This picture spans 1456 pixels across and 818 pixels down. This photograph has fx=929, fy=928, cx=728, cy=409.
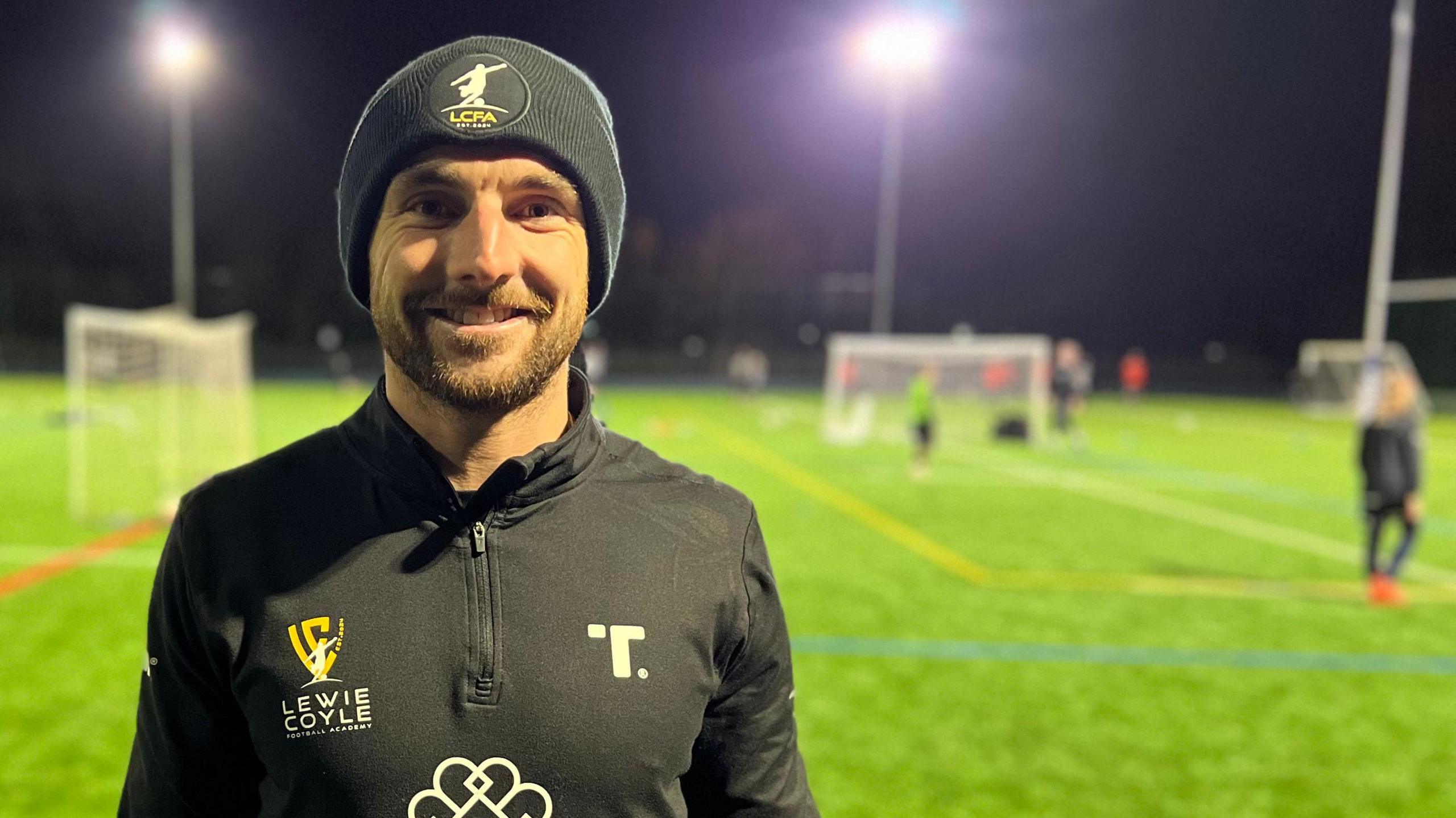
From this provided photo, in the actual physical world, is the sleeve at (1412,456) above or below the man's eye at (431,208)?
below

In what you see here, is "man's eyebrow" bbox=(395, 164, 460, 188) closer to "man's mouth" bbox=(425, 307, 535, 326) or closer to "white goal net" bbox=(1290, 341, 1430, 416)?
"man's mouth" bbox=(425, 307, 535, 326)

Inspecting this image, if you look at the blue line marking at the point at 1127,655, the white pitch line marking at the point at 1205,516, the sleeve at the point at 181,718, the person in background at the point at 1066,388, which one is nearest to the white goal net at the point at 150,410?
the blue line marking at the point at 1127,655

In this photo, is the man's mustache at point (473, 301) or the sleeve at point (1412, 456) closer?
the man's mustache at point (473, 301)

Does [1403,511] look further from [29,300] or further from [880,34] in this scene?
[29,300]

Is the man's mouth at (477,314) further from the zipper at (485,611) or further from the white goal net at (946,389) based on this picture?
the white goal net at (946,389)

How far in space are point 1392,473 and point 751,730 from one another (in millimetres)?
7884

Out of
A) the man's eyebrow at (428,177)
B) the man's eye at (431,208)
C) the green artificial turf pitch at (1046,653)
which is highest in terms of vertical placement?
the man's eyebrow at (428,177)

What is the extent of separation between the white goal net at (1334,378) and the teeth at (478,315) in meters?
34.5

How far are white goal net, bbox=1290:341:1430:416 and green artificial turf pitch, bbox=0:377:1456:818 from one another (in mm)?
19735

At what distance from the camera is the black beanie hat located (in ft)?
4.28

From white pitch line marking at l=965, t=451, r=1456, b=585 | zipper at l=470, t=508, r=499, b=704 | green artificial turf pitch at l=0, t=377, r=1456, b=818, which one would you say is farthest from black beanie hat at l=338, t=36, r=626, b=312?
white pitch line marking at l=965, t=451, r=1456, b=585

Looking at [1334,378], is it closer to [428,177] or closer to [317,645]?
[428,177]

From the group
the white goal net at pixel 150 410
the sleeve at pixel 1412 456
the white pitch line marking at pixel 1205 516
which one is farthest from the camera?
the white goal net at pixel 150 410

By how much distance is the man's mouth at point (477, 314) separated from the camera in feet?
4.25
